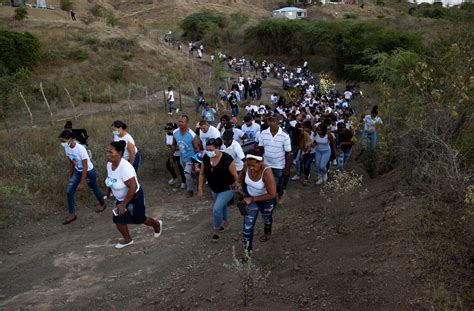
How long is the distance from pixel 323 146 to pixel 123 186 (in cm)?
422

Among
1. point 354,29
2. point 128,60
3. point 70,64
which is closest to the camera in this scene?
point 70,64

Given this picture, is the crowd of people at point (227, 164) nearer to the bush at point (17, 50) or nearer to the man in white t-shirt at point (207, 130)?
the man in white t-shirt at point (207, 130)

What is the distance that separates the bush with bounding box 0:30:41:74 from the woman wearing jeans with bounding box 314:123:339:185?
2033 centimetres

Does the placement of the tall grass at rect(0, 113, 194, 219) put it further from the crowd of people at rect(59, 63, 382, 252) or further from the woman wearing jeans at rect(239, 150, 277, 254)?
the woman wearing jeans at rect(239, 150, 277, 254)

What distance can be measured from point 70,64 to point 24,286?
22.4 metres

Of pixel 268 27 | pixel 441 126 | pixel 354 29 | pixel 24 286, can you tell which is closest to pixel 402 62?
pixel 441 126

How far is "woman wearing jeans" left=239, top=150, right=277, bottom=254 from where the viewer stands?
466cm

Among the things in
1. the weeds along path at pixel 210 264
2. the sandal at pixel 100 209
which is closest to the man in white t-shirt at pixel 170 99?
the sandal at pixel 100 209

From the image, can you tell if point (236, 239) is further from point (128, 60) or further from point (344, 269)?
point (128, 60)

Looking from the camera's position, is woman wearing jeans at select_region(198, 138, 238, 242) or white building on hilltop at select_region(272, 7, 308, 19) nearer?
woman wearing jeans at select_region(198, 138, 238, 242)

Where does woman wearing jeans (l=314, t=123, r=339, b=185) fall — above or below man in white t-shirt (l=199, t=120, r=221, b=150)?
below

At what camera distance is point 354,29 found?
109 ft

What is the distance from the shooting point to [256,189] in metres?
4.86

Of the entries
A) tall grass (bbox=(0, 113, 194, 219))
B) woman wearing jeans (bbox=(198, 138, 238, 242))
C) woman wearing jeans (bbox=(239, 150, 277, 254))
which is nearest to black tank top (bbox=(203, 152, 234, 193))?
woman wearing jeans (bbox=(198, 138, 238, 242))
